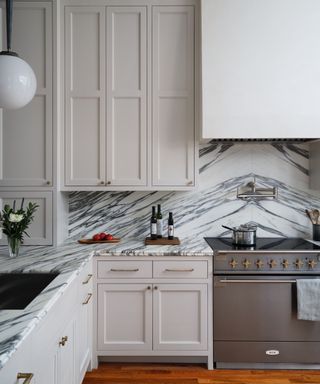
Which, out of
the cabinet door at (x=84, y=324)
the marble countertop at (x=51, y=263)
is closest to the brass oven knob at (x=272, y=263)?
the marble countertop at (x=51, y=263)

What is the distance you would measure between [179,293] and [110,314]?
518mm

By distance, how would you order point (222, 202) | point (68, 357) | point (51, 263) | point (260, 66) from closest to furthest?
point (68, 357) < point (51, 263) < point (260, 66) < point (222, 202)

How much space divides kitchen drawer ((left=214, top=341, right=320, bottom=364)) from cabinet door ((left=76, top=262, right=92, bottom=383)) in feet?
2.98

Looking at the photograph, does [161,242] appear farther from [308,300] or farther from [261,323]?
[308,300]

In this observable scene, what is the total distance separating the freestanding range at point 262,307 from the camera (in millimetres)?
2535

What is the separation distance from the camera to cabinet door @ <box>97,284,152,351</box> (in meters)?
2.56

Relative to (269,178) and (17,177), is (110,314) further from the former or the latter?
(269,178)

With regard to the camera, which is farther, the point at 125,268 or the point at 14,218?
the point at 125,268

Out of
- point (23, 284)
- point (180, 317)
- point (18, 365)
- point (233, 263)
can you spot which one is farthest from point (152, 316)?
point (18, 365)

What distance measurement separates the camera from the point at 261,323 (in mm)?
2555

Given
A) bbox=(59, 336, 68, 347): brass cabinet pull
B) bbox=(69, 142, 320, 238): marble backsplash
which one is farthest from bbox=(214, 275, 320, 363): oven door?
bbox=(59, 336, 68, 347): brass cabinet pull

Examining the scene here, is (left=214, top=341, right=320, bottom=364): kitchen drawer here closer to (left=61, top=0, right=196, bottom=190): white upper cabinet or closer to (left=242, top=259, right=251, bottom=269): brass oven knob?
(left=242, top=259, right=251, bottom=269): brass oven knob

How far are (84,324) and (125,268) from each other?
0.47 meters

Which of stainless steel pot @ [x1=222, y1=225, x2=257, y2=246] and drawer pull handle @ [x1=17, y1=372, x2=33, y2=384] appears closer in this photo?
drawer pull handle @ [x1=17, y1=372, x2=33, y2=384]
